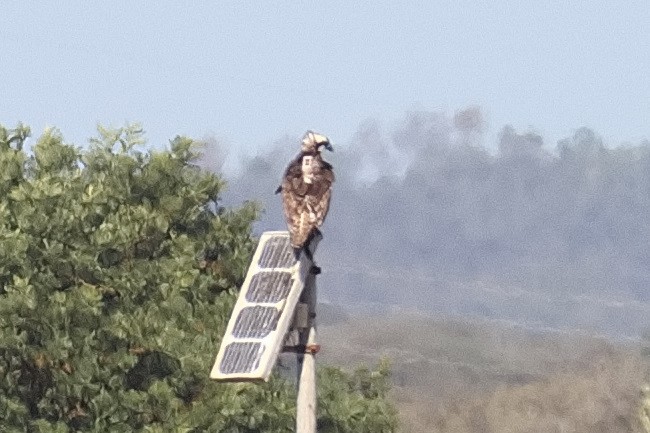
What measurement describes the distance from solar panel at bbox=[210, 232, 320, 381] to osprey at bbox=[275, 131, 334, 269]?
0.75 ft

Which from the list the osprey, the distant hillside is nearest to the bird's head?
the osprey

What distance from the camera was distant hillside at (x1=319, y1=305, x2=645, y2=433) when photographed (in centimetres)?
10100

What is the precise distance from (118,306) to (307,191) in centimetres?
1851

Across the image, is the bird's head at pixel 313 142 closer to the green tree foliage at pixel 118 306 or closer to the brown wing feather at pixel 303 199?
the brown wing feather at pixel 303 199

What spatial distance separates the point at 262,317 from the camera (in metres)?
22.2

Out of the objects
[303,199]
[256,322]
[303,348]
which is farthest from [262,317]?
[303,199]

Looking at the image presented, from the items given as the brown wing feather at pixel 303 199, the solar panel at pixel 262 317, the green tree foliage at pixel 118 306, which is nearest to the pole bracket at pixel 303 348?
the solar panel at pixel 262 317

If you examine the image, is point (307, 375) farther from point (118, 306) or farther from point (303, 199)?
point (118, 306)

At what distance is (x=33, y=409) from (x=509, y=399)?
75.5 m

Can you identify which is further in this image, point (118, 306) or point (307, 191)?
point (118, 306)

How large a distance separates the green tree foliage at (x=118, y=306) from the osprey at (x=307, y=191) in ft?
53.2

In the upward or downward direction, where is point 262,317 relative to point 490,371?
downward

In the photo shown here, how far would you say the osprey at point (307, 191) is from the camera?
22.1 meters

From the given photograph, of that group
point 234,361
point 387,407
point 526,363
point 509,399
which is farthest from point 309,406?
point 526,363
